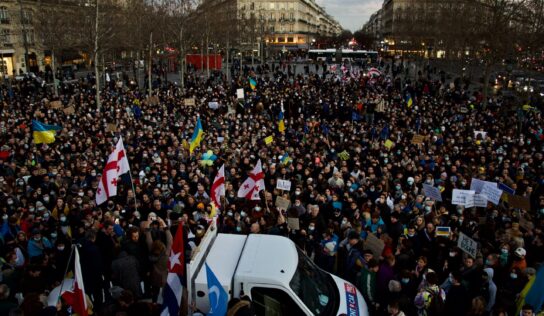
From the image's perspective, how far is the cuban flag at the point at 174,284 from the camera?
5.41 m

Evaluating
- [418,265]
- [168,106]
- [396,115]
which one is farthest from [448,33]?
[418,265]

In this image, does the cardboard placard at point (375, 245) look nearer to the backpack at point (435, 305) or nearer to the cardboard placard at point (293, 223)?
the backpack at point (435, 305)

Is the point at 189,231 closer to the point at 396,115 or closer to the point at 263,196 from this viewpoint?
the point at 263,196

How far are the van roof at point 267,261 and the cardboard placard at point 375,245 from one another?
188cm

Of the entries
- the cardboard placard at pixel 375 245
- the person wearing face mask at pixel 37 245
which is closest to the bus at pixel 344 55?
the cardboard placard at pixel 375 245

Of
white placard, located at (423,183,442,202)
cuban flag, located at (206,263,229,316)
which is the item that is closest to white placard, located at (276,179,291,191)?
white placard, located at (423,183,442,202)

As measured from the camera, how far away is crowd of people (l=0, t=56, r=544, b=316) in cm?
682

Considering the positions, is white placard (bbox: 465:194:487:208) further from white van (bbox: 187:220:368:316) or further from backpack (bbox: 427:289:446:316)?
white van (bbox: 187:220:368:316)

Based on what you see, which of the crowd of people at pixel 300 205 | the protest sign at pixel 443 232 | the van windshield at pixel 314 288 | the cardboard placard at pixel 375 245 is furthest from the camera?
the protest sign at pixel 443 232

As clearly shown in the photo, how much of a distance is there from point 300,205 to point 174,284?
17.0 feet

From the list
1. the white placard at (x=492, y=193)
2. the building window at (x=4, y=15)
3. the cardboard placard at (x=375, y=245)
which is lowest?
the cardboard placard at (x=375, y=245)

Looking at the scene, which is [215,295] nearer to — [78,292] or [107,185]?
[78,292]

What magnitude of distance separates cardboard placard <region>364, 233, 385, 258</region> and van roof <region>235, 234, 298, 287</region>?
188 centimetres

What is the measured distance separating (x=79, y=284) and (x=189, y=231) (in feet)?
10.2
